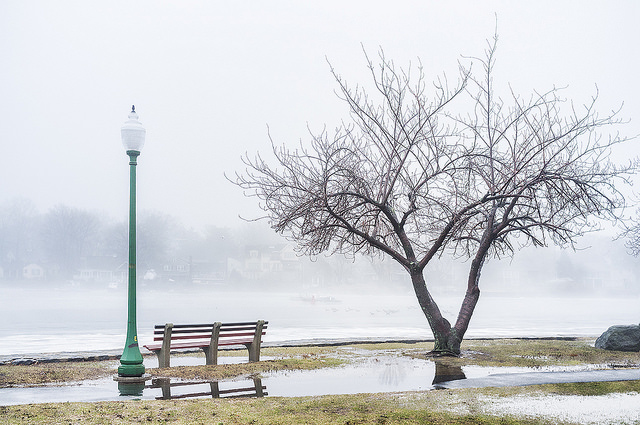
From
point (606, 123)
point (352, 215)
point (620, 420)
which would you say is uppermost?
point (606, 123)

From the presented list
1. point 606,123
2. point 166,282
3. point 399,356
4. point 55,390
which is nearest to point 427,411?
point 55,390

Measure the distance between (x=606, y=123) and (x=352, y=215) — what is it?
6.48 meters

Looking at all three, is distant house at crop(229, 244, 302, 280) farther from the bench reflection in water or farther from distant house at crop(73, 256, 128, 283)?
the bench reflection in water

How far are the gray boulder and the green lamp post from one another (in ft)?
40.5

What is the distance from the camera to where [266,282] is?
167250 mm

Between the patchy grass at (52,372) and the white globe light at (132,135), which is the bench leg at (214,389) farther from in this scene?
the white globe light at (132,135)

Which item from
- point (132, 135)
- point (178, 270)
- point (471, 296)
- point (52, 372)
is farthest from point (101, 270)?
point (132, 135)

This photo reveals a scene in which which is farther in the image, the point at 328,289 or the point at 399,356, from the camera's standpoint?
the point at 328,289

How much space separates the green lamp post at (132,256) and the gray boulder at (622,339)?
12.4 metres

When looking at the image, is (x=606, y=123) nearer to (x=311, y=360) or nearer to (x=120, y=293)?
(x=311, y=360)

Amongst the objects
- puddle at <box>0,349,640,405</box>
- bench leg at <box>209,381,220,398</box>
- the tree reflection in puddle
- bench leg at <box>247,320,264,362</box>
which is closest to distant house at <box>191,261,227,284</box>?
bench leg at <box>247,320,264,362</box>

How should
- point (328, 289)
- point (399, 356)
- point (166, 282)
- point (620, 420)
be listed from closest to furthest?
1. point (620, 420)
2. point (399, 356)
3. point (166, 282)
4. point (328, 289)

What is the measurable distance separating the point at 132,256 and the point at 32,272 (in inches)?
6383

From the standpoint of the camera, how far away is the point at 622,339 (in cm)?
1806
